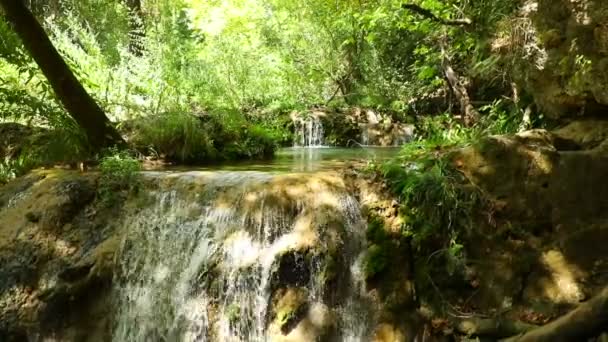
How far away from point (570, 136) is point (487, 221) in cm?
149

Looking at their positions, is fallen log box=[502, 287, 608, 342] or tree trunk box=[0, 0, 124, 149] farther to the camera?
tree trunk box=[0, 0, 124, 149]

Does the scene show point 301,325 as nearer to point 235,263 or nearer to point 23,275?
point 235,263

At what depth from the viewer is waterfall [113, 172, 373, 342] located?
4602 mm

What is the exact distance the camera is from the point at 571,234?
15.5 feet

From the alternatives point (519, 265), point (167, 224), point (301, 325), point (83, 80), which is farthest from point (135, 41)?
point (519, 265)

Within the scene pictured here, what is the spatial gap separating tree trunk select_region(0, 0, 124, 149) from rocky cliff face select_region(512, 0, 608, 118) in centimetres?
517

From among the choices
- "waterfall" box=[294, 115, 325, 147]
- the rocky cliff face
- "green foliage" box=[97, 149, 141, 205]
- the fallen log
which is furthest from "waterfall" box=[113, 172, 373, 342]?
"waterfall" box=[294, 115, 325, 147]

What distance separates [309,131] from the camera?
38.9ft

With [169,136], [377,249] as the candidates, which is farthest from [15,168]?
[377,249]

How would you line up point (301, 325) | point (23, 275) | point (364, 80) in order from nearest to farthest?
1. point (301, 325)
2. point (23, 275)
3. point (364, 80)

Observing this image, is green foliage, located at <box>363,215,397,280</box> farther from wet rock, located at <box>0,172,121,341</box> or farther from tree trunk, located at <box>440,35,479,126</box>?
tree trunk, located at <box>440,35,479,126</box>

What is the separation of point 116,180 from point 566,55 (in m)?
4.84

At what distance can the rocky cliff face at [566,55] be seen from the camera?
16.4ft

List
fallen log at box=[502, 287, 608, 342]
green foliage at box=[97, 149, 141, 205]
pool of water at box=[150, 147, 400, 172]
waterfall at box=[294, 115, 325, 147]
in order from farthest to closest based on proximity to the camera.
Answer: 1. waterfall at box=[294, 115, 325, 147]
2. pool of water at box=[150, 147, 400, 172]
3. green foliage at box=[97, 149, 141, 205]
4. fallen log at box=[502, 287, 608, 342]
